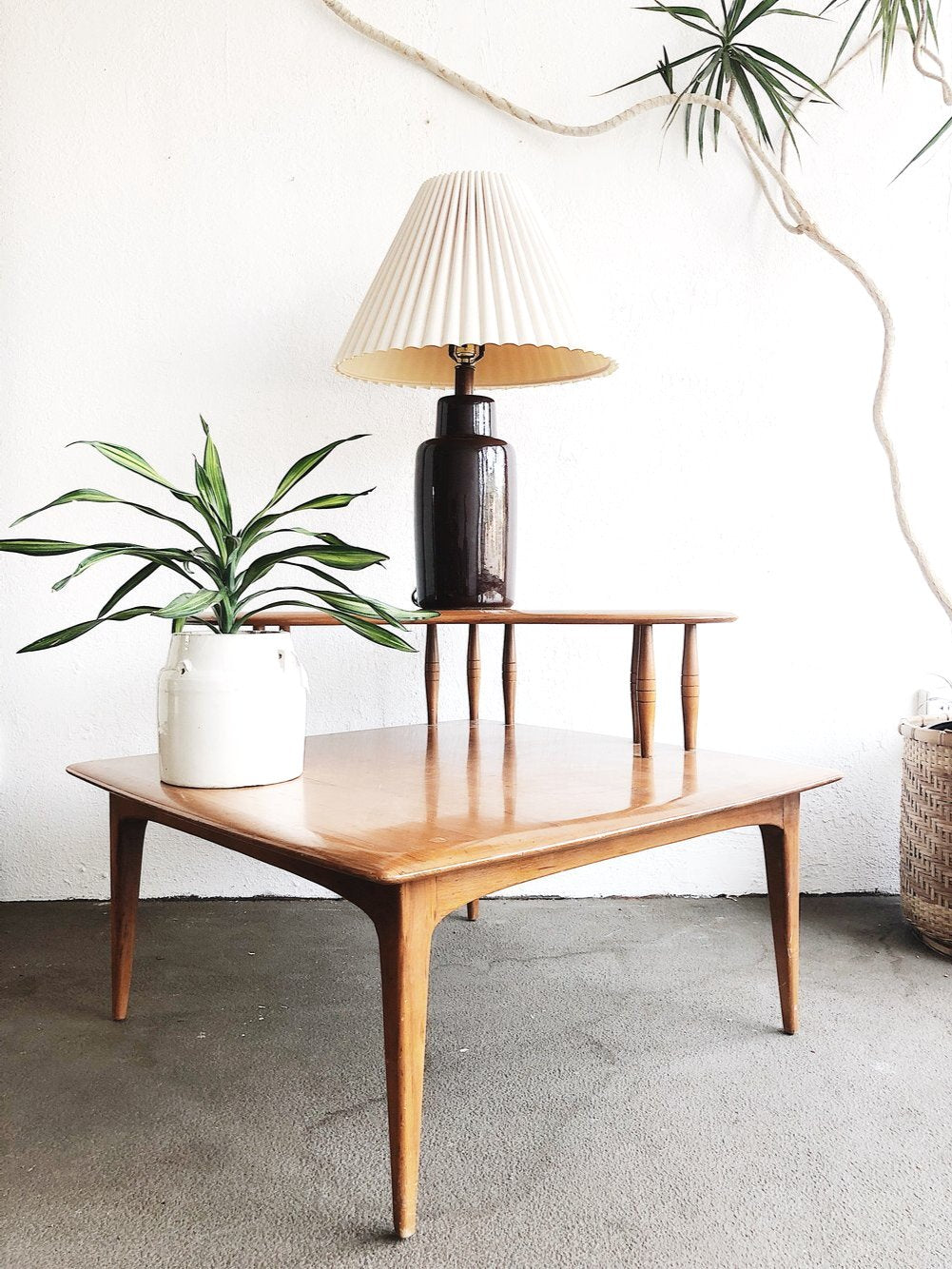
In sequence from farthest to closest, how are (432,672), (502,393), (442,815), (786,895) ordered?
1. (502,393)
2. (432,672)
3. (786,895)
4. (442,815)

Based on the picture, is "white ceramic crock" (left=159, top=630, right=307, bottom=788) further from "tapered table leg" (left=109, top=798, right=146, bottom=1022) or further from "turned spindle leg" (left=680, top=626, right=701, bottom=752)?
"turned spindle leg" (left=680, top=626, right=701, bottom=752)

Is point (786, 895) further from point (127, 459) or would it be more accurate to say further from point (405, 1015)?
point (127, 459)

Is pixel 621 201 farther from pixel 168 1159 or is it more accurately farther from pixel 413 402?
pixel 168 1159

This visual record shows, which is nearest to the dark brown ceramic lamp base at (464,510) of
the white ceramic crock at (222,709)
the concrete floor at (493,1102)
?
the white ceramic crock at (222,709)

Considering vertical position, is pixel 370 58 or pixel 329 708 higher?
pixel 370 58

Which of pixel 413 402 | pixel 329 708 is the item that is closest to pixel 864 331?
pixel 413 402

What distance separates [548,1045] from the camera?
Answer: 1454 mm

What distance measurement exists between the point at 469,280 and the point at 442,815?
0.87m

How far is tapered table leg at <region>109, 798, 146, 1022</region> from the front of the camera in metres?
1.43

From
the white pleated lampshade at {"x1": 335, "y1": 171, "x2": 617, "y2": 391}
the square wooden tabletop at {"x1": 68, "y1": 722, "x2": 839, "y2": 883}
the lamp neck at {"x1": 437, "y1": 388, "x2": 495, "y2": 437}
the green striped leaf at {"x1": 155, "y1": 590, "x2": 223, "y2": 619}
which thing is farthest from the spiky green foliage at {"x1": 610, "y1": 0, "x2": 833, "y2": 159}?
the green striped leaf at {"x1": 155, "y1": 590, "x2": 223, "y2": 619}

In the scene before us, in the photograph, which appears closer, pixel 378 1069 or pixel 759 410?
pixel 378 1069

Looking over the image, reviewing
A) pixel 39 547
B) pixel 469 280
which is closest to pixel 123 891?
pixel 39 547

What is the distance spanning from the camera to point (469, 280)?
1.51 meters

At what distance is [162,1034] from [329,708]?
83cm
